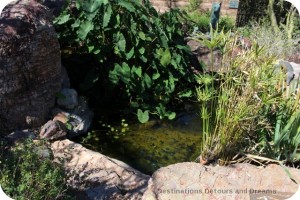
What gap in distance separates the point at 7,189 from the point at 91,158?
1049 millimetres

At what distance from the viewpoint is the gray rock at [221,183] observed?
2664mm

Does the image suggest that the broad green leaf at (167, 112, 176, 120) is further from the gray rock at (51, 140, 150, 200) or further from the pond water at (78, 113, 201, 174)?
the gray rock at (51, 140, 150, 200)

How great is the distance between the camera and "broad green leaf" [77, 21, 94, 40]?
4.29m

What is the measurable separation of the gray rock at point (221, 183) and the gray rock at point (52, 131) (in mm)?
1474

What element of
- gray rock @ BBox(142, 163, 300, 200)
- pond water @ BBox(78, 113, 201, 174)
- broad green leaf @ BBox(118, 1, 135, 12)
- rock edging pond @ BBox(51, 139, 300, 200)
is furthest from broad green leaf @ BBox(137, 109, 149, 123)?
gray rock @ BBox(142, 163, 300, 200)

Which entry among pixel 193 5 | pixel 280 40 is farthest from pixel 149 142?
pixel 193 5

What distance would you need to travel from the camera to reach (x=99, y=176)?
3.28 metres

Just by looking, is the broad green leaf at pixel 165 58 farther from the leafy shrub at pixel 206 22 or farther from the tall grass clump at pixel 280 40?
the leafy shrub at pixel 206 22

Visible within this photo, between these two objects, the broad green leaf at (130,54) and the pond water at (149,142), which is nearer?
the pond water at (149,142)

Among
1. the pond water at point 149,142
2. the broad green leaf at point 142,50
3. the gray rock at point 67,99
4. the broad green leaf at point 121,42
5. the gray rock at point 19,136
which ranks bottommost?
the pond water at point 149,142

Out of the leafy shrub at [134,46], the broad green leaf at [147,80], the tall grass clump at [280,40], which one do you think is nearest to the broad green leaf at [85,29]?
the leafy shrub at [134,46]

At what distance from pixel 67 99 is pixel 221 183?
2.21 meters

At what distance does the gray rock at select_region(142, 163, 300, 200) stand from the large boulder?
180 centimetres

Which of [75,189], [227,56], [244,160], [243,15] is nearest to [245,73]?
[227,56]
